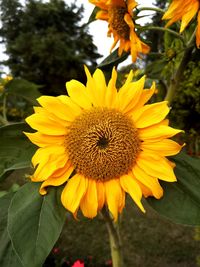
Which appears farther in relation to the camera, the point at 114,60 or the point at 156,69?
the point at 156,69

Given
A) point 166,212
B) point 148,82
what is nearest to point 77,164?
point 166,212

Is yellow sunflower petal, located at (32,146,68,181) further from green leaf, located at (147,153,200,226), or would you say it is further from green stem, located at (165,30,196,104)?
green stem, located at (165,30,196,104)

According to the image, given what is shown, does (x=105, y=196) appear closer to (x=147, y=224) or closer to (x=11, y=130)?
(x=11, y=130)

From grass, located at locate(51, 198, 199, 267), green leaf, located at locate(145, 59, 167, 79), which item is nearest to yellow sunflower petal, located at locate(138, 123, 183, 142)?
green leaf, located at locate(145, 59, 167, 79)

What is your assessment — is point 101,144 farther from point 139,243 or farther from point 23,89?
point 139,243

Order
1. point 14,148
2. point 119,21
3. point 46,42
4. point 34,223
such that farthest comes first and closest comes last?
point 46,42, point 119,21, point 14,148, point 34,223

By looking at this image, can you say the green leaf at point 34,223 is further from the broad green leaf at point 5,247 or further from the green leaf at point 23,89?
the green leaf at point 23,89

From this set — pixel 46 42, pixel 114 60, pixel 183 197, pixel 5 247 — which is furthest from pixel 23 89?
pixel 46 42
